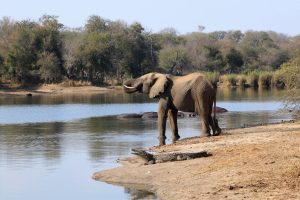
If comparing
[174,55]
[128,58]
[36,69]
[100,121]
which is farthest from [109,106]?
[174,55]

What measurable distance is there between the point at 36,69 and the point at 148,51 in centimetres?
1636

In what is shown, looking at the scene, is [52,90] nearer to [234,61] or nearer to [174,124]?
[234,61]

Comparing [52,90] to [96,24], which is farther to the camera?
[96,24]

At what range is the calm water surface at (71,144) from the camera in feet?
54.1

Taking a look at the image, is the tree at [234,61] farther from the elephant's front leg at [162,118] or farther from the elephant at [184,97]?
the elephant's front leg at [162,118]

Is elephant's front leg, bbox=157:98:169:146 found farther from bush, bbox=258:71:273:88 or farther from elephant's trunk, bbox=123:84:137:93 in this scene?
bush, bbox=258:71:273:88

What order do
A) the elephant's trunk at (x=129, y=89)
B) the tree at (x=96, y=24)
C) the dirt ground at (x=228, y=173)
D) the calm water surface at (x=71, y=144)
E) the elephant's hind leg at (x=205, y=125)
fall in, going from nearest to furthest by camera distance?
the dirt ground at (x=228, y=173)
the calm water surface at (x=71, y=144)
the elephant's hind leg at (x=205, y=125)
the elephant's trunk at (x=129, y=89)
the tree at (x=96, y=24)

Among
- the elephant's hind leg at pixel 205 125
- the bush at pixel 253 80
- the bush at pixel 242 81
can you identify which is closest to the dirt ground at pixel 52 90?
the bush at pixel 242 81

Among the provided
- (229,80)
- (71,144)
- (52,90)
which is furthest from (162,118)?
(229,80)

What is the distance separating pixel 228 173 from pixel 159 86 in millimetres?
9221

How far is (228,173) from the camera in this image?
14.5 m

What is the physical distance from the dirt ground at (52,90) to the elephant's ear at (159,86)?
157 feet

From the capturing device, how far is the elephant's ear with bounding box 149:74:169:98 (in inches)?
921

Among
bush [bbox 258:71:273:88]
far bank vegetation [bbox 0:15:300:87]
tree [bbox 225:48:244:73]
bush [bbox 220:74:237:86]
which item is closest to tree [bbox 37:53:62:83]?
far bank vegetation [bbox 0:15:300:87]
